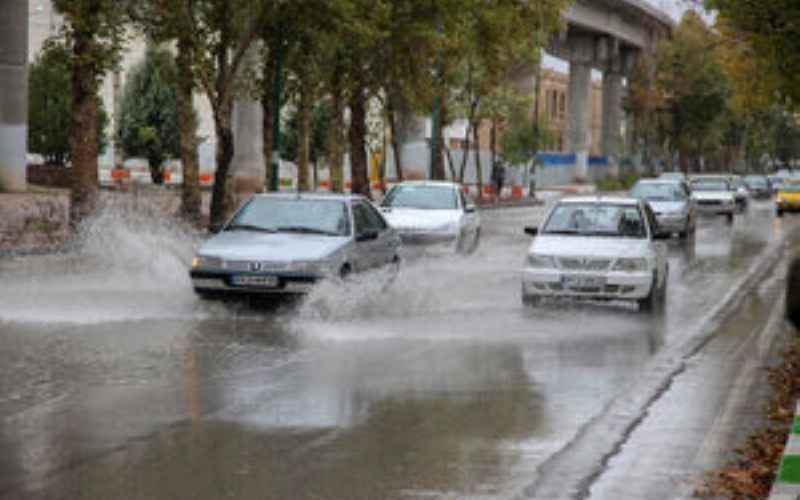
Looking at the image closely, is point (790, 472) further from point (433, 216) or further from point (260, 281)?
point (433, 216)

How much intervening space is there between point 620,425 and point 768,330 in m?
7.31

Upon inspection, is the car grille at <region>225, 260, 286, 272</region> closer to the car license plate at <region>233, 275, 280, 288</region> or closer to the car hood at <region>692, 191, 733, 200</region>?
the car license plate at <region>233, 275, 280, 288</region>

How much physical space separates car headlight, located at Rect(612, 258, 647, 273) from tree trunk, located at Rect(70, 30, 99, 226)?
43.5ft

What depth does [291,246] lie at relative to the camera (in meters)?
16.9

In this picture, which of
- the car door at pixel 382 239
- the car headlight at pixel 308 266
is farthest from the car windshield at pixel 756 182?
the car headlight at pixel 308 266

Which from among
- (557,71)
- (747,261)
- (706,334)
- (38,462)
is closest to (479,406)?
(38,462)

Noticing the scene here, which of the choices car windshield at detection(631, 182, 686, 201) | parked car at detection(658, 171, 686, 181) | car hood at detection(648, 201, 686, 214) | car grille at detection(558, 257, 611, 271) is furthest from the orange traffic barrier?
car grille at detection(558, 257, 611, 271)

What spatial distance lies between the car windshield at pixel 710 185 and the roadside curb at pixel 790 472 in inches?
1770

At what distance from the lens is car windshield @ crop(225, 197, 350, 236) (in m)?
17.8

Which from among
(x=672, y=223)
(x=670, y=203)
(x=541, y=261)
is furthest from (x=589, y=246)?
(x=670, y=203)

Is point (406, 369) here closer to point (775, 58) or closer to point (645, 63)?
point (775, 58)

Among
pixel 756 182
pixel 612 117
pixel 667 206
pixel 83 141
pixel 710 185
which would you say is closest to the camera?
pixel 83 141

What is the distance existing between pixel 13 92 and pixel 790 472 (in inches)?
1582

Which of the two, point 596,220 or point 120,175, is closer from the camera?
point 596,220
